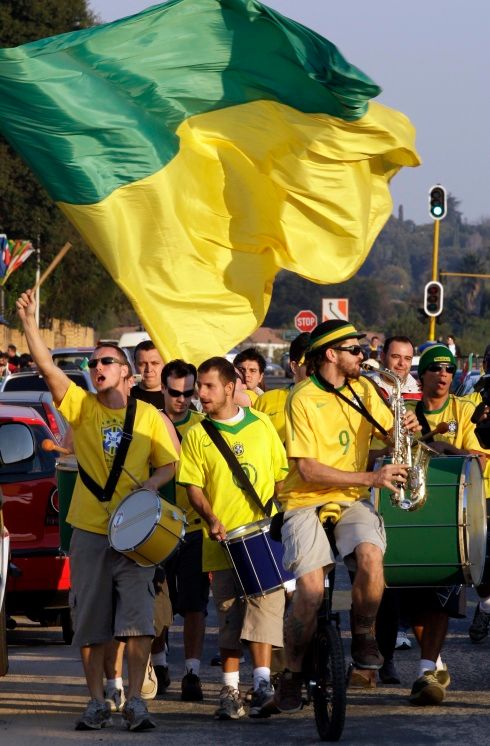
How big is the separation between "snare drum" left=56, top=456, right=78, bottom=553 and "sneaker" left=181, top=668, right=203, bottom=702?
1013mm

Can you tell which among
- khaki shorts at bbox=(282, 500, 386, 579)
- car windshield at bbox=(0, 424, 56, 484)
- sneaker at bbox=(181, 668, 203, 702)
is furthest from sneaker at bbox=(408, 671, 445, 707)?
car windshield at bbox=(0, 424, 56, 484)

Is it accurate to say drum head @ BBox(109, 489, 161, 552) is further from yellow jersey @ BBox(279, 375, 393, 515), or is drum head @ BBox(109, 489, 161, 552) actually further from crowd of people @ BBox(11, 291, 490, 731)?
yellow jersey @ BBox(279, 375, 393, 515)

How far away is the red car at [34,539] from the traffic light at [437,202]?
21946 millimetres

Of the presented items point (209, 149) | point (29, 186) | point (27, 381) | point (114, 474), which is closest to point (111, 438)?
point (114, 474)

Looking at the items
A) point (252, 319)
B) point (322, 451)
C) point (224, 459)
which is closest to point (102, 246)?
point (252, 319)

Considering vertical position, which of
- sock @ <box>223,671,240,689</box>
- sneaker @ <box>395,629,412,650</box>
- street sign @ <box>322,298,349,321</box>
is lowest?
sneaker @ <box>395,629,412,650</box>

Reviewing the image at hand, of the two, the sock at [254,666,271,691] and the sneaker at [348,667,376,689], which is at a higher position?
the sock at [254,666,271,691]

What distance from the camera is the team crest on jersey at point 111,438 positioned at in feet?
27.5

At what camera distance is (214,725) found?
27.6ft

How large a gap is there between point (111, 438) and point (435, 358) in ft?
7.55

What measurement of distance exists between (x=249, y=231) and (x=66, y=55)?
1810 millimetres

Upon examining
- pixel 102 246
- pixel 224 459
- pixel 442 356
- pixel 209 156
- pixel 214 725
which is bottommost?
pixel 214 725

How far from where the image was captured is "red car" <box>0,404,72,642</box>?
36.1ft

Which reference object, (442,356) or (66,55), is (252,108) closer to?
(66,55)
